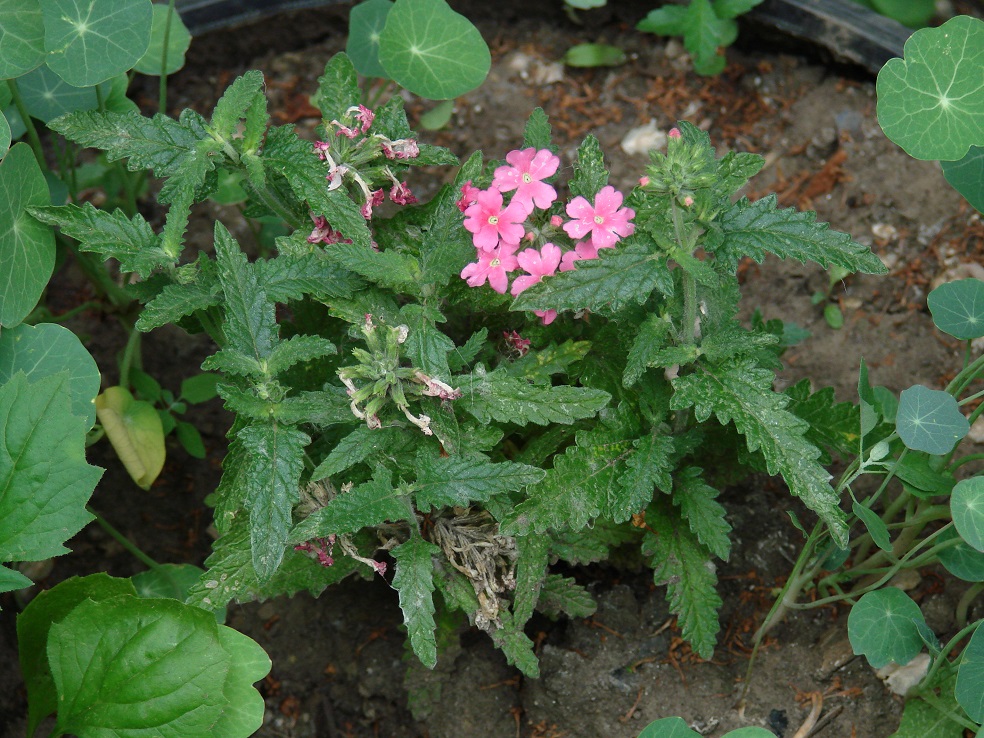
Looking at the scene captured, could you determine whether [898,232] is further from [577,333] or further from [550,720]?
[550,720]

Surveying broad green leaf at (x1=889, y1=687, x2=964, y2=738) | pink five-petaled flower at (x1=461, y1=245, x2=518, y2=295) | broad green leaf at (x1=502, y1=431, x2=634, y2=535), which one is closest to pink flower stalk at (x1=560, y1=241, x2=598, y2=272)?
pink five-petaled flower at (x1=461, y1=245, x2=518, y2=295)

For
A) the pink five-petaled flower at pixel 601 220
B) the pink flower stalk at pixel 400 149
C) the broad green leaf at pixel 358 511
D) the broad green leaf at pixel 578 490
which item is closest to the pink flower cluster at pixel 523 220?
the pink five-petaled flower at pixel 601 220

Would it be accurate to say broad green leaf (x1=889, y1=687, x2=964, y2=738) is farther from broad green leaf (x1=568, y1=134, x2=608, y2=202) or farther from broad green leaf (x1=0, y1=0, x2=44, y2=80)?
broad green leaf (x1=0, y1=0, x2=44, y2=80)

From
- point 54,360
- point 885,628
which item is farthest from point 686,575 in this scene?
point 54,360

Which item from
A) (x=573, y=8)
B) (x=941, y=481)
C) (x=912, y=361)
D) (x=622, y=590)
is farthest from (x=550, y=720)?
(x=573, y=8)

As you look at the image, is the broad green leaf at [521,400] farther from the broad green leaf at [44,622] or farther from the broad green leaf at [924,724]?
the broad green leaf at [924,724]

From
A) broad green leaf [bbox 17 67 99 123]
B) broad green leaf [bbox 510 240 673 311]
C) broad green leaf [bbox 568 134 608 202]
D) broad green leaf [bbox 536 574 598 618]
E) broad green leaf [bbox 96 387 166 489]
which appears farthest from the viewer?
broad green leaf [bbox 17 67 99 123]

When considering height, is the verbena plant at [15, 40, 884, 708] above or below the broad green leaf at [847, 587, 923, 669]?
above

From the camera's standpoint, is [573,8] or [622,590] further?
[573,8]
